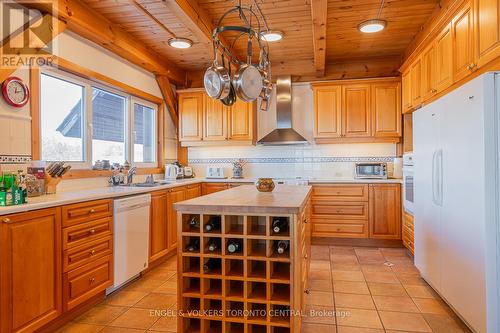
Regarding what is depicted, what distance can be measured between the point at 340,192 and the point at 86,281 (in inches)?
124

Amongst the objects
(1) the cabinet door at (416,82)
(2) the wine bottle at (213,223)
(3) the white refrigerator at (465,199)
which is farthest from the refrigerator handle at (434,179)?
(2) the wine bottle at (213,223)

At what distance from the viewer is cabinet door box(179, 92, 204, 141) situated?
4988 millimetres

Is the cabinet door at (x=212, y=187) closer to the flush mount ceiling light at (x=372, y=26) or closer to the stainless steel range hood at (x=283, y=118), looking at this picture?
the stainless steel range hood at (x=283, y=118)

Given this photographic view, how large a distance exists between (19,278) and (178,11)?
2.30 meters

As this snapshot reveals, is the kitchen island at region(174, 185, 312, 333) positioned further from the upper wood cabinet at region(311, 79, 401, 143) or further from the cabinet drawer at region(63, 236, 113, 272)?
the upper wood cabinet at region(311, 79, 401, 143)

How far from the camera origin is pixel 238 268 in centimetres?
197

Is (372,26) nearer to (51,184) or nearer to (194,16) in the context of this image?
(194,16)

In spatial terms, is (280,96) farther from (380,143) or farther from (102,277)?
(102,277)

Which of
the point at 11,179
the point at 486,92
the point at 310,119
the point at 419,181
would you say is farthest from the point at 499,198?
the point at 310,119

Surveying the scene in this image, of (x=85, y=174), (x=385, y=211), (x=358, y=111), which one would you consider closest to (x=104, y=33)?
(x=85, y=174)

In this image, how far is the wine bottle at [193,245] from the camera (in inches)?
75.8

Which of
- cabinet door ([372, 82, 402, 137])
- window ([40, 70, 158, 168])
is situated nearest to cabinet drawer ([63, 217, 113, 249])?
window ([40, 70, 158, 168])

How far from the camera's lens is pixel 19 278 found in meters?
1.88

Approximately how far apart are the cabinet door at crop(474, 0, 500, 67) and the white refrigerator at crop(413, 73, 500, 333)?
0.29 metres
